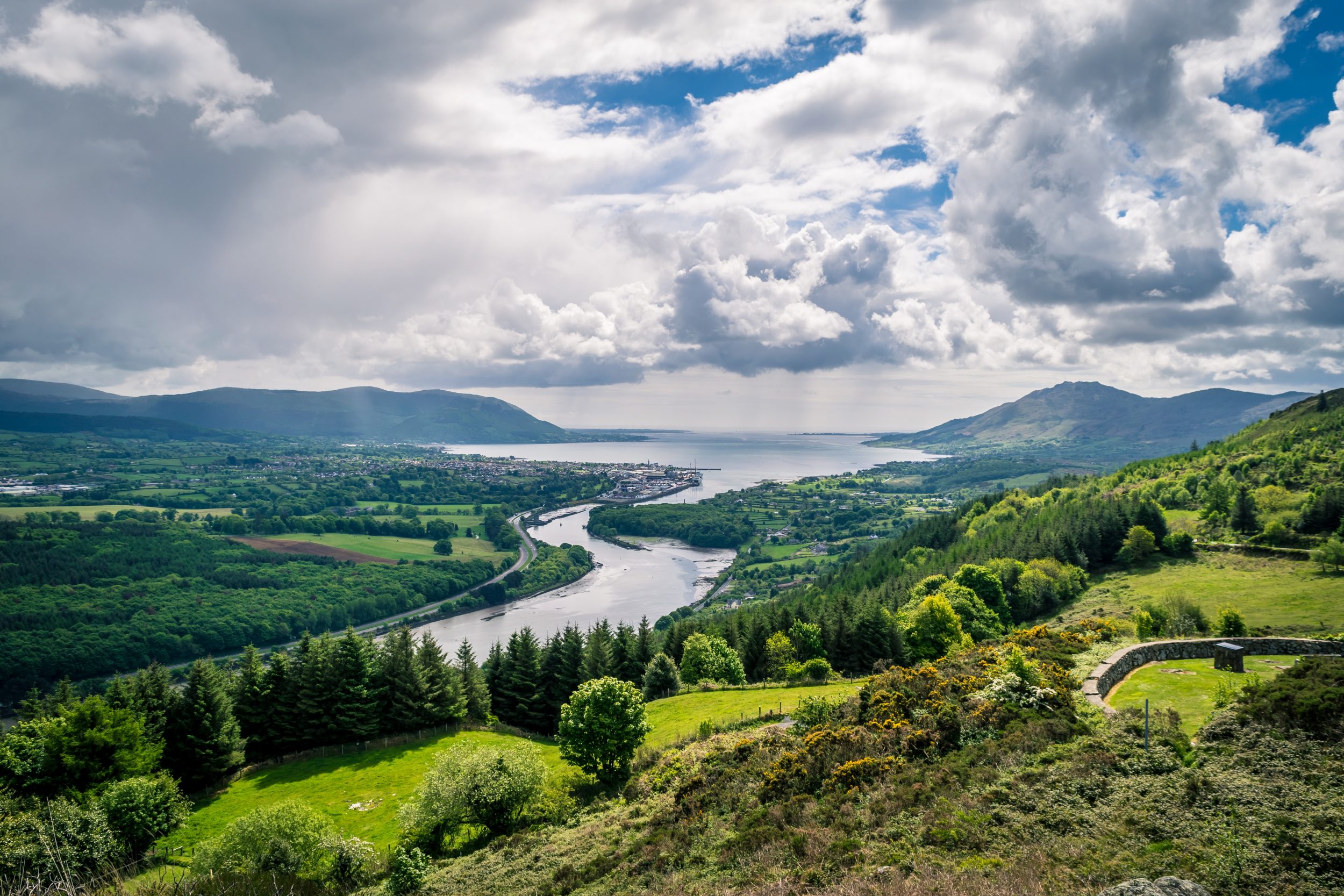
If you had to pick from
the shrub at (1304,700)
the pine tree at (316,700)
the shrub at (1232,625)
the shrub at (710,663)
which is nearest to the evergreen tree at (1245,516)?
the shrub at (1232,625)

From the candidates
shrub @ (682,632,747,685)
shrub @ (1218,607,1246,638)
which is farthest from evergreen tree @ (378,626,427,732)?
shrub @ (1218,607,1246,638)

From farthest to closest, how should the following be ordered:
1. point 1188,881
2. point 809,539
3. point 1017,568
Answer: point 809,539 → point 1017,568 → point 1188,881

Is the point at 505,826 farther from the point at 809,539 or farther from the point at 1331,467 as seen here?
the point at 809,539

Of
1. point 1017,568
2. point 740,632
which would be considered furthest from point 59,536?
point 1017,568

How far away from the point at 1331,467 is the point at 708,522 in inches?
4010

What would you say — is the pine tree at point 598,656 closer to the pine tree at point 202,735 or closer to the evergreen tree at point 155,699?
the pine tree at point 202,735

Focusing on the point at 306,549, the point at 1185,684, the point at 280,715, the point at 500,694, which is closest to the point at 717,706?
the point at 500,694

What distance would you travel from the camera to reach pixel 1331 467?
211 ft

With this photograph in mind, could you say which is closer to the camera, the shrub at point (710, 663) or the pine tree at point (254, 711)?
the pine tree at point (254, 711)

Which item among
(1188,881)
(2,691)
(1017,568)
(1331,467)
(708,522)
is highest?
(1331,467)

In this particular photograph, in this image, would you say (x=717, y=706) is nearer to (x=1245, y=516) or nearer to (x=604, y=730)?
(x=604, y=730)

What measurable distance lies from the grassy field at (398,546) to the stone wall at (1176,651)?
106m

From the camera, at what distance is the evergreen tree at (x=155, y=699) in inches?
1238

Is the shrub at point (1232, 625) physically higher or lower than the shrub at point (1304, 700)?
lower
